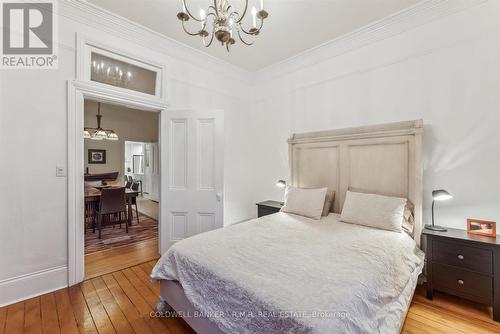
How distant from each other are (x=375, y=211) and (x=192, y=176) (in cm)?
227

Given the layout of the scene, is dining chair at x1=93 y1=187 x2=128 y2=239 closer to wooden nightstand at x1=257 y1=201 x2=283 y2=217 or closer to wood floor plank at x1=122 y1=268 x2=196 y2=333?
wood floor plank at x1=122 y1=268 x2=196 y2=333

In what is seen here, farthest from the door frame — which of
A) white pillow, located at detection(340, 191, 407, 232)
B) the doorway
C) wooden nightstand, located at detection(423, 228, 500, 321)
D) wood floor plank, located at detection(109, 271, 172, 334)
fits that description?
wooden nightstand, located at detection(423, 228, 500, 321)

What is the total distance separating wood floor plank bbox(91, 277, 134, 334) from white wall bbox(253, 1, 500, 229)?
3083 millimetres

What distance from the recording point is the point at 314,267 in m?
1.40

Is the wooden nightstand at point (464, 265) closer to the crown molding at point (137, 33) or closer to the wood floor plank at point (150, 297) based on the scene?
the wood floor plank at point (150, 297)

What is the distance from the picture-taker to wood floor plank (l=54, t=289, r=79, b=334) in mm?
1763

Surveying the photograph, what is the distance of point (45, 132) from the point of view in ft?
7.30

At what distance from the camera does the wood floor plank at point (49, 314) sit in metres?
1.76

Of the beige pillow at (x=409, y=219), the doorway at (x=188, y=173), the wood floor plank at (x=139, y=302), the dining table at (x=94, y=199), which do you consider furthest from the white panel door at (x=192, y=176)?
the beige pillow at (x=409, y=219)

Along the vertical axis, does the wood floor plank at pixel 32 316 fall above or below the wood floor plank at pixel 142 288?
below

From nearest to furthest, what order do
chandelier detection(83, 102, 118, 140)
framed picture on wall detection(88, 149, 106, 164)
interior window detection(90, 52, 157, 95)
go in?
interior window detection(90, 52, 157, 95), chandelier detection(83, 102, 118, 140), framed picture on wall detection(88, 149, 106, 164)

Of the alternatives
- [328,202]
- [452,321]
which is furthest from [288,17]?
[452,321]

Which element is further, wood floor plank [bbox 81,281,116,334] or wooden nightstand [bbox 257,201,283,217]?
wooden nightstand [bbox 257,201,283,217]

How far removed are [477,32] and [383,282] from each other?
8.43 feet
